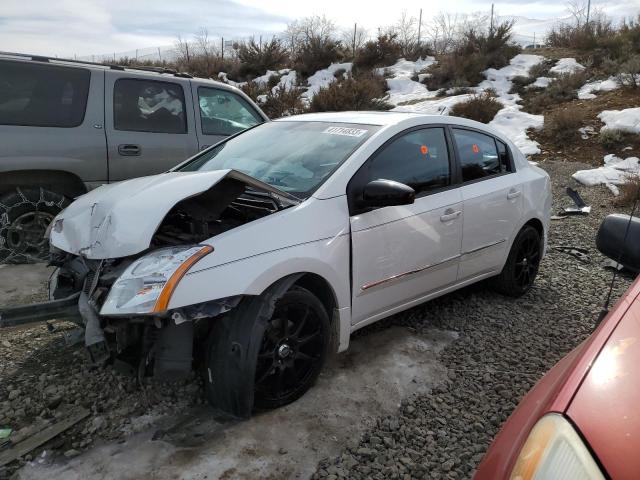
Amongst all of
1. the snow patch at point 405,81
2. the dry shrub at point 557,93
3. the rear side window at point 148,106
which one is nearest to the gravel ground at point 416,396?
the rear side window at point 148,106

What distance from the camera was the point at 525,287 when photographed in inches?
191

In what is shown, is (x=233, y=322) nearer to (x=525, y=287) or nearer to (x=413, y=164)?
(x=413, y=164)

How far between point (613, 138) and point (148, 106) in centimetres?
957

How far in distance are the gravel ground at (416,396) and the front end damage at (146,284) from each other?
36 cm

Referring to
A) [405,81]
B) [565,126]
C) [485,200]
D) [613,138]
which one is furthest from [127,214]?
[405,81]

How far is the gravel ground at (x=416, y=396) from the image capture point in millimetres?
2656

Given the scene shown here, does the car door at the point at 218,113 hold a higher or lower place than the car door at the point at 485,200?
higher

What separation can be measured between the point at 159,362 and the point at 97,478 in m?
0.56

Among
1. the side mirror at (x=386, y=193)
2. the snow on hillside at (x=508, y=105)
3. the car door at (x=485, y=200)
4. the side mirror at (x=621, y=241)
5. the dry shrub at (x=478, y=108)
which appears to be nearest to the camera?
the side mirror at (x=621, y=241)

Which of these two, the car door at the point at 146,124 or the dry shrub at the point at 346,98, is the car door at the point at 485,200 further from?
the dry shrub at the point at 346,98

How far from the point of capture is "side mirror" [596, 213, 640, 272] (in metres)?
2.25

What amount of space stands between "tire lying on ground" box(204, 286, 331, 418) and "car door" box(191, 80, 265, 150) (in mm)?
3477

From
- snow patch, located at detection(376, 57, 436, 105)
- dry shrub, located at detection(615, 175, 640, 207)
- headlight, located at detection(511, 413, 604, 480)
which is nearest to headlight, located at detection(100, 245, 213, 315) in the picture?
headlight, located at detection(511, 413, 604, 480)

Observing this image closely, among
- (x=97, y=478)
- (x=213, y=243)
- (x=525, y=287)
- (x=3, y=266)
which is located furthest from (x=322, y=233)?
(x=3, y=266)
